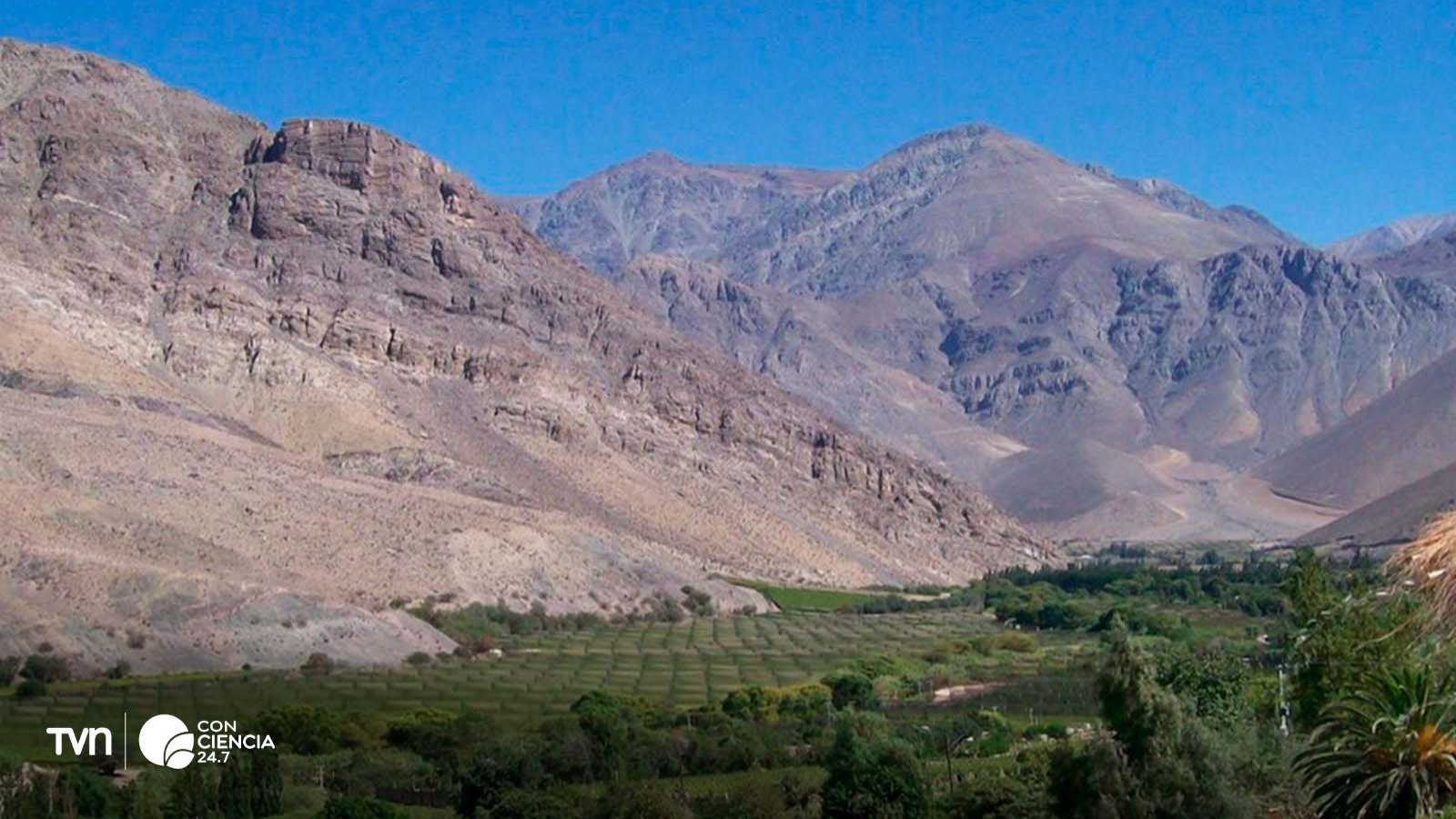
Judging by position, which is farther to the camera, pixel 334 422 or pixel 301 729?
pixel 334 422

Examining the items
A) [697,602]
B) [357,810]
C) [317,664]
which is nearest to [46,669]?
[317,664]

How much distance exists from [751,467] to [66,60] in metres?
65.9

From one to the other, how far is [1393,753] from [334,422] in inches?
4136

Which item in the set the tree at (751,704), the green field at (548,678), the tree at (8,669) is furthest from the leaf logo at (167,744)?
the tree at (751,704)

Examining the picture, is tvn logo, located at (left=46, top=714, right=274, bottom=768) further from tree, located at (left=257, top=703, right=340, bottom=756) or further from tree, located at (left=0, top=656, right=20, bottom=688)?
tree, located at (left=0, top=656, right=20, bottom=688)

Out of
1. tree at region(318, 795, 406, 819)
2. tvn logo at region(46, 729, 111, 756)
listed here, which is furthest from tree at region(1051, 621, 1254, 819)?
tvn logo at region(46, 729, 111, 756)

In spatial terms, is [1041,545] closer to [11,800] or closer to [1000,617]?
[1000,617]

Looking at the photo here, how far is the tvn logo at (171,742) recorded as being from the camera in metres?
46.0

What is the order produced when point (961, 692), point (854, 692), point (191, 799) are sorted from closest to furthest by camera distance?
1. point (191, 799)
2. point (854, 692)
3. point (961, 692)

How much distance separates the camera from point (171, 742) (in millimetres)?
47094

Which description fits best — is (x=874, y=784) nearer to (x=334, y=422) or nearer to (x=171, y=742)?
(x=171, y=742)

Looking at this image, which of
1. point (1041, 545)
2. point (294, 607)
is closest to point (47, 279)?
point (294, 607)

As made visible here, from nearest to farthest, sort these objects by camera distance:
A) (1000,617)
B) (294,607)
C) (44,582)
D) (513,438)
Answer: (44,582) < (294,607) < (1000,617) < (513,438)

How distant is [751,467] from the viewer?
149 metres
